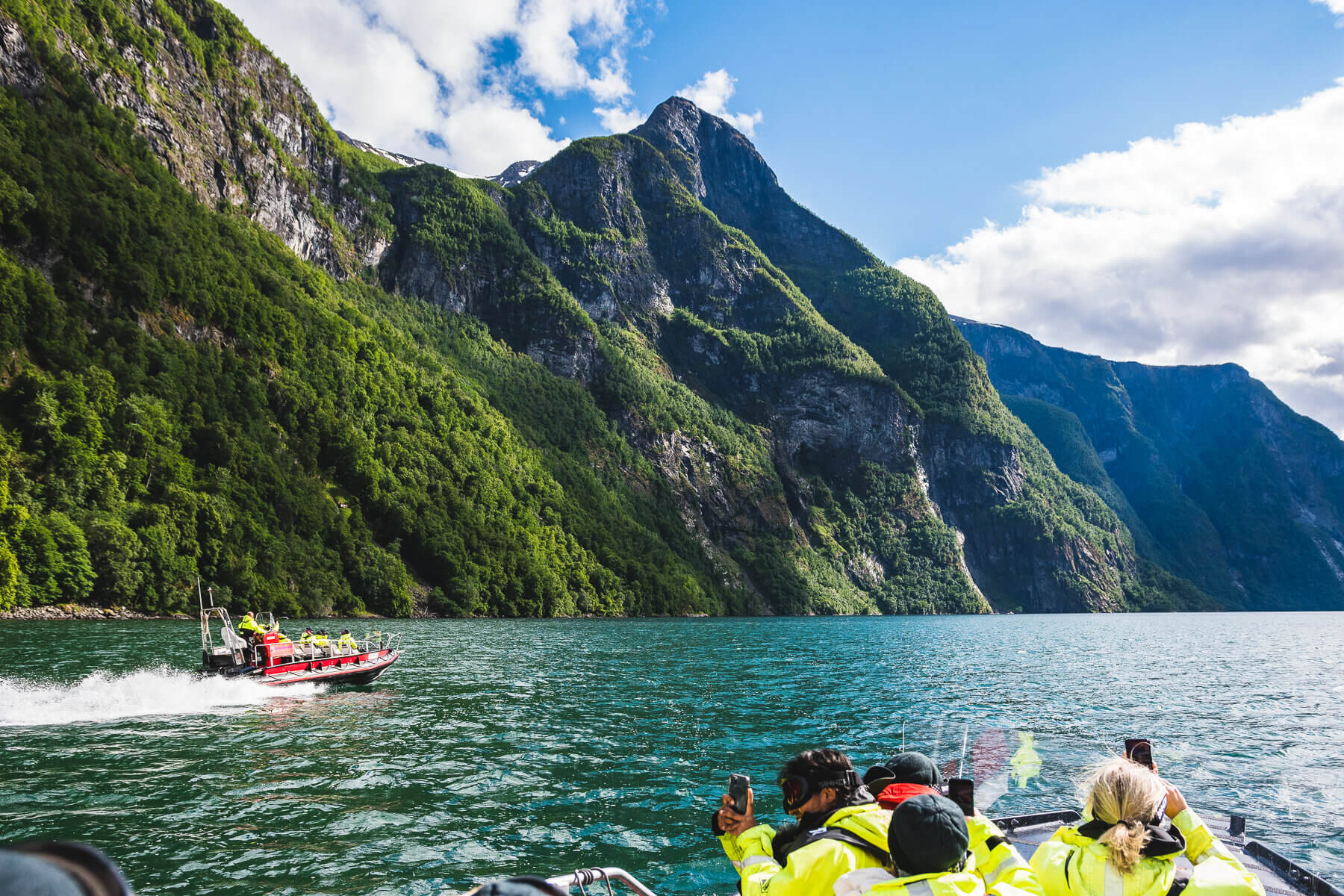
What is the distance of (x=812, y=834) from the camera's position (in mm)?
5059

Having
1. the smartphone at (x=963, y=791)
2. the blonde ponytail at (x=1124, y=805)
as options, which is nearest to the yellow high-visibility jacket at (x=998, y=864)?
the smartphone at (x=963, y=791)

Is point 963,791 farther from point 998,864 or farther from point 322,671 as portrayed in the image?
point 322,671

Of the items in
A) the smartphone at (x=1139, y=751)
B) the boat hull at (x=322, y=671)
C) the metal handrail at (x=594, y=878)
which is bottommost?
the boat hull at (x=322, y=671)

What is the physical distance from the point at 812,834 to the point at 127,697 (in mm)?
27140

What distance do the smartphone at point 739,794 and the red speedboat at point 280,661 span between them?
27.7 m

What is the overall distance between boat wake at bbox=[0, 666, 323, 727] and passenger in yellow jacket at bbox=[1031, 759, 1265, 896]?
2572 centimetres

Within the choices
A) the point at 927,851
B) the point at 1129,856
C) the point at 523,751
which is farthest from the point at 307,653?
the point at 1129,856

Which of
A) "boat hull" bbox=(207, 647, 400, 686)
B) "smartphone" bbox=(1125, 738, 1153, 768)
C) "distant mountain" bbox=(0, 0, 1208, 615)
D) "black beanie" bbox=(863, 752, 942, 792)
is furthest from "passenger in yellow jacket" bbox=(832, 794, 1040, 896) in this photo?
"distant mountain" bbox=(0, 0, 1208, 615)

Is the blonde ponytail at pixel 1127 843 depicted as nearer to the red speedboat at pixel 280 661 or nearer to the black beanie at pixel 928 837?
the black beanie at pixel 928 837

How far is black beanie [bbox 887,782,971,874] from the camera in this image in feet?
14.0

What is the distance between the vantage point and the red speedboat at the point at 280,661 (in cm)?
2825

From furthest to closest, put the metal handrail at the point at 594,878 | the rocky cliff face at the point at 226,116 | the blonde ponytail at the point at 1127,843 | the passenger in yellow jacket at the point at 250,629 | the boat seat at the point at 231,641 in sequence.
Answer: the rocky cliff face at the point at 226,116
the passenger in yellow jacket at the point at 250,629
the boat seat at the point at 231,641
the metal handrail at the point at 594,878
the blonde ponytail at the point at 1127,843

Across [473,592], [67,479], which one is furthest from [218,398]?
[473,592]

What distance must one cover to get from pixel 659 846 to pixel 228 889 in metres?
6.58
